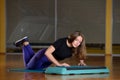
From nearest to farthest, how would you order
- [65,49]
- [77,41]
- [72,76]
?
[77,41] → [72,76] → [65,49]

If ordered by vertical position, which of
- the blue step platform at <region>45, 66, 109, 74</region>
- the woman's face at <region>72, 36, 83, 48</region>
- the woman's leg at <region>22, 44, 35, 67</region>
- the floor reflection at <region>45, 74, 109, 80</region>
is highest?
the woman's face at <region>72, 36, 83, 48</region>

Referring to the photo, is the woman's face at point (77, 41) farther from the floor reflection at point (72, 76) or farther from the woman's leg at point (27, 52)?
the woman's leg at point (27, 52)

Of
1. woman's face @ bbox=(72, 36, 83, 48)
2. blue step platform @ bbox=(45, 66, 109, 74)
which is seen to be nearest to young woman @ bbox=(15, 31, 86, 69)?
woman's face @ bbox=(72, 36, 83, 48)

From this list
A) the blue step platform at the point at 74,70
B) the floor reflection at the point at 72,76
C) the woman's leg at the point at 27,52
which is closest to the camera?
the floor reflection at the point at 72,76

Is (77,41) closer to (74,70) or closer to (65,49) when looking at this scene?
(65,49)

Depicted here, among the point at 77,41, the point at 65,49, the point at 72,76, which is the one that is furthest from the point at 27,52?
the point at 77,41

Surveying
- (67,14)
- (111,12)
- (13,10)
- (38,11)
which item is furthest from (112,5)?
(13,10)

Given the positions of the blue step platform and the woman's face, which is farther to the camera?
the blue step platform

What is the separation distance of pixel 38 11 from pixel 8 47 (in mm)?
1656

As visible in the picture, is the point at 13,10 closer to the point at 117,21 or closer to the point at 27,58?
the point at 117,21

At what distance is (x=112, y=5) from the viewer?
13859 mm

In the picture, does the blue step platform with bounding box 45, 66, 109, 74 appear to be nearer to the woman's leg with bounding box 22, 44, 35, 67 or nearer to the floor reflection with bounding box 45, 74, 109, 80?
the floor reflection with bounding box 45, 74, 109, 80

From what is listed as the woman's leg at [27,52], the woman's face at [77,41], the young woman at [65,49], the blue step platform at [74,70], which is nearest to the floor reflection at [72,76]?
the blue step platform at [74,70]

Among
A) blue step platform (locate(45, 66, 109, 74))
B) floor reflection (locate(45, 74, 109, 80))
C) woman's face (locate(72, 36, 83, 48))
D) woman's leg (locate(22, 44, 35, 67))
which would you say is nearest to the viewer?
floor reflection (locate(45, 74, 109, 80))
